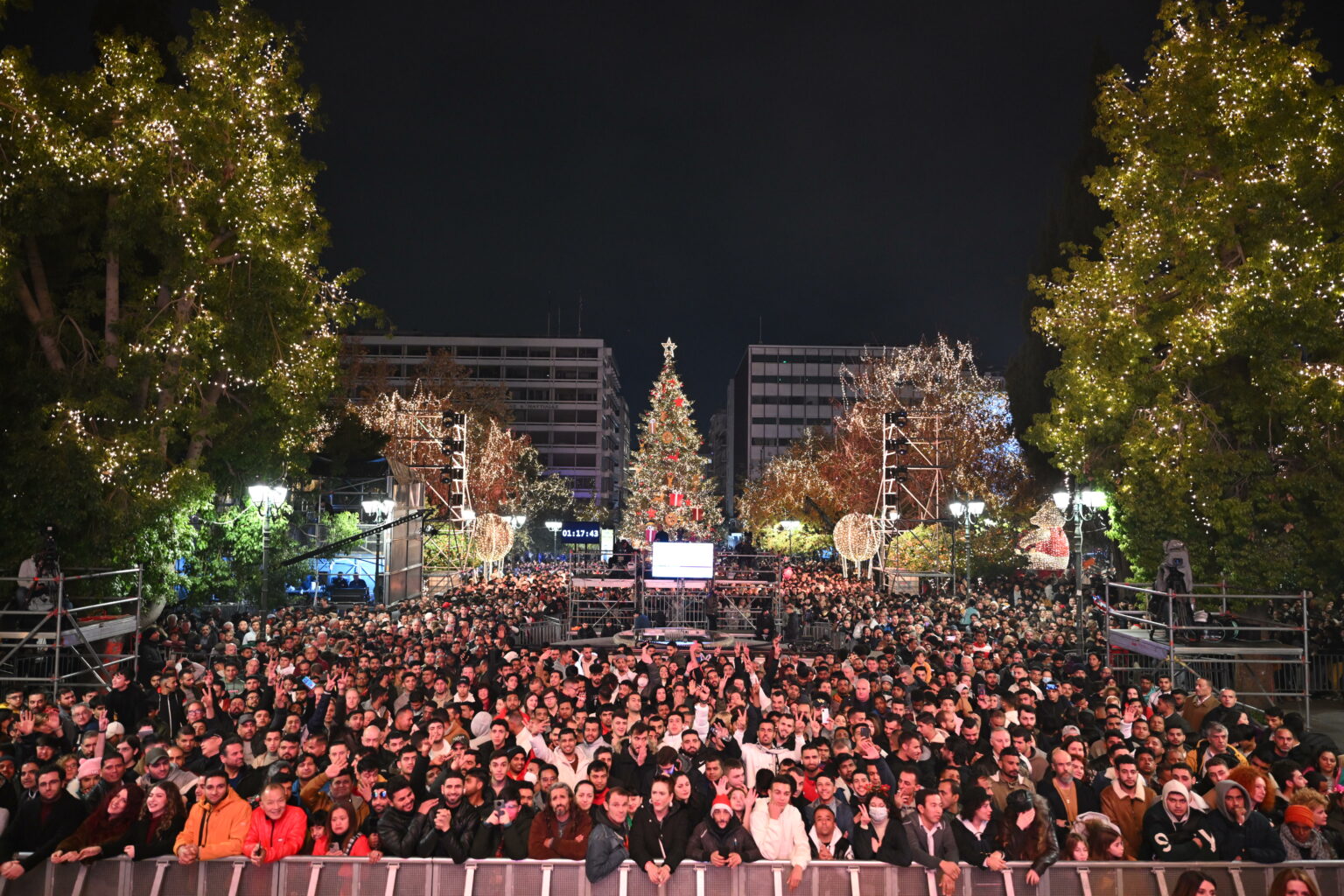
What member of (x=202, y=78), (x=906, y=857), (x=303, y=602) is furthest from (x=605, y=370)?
(x=906, y=857)

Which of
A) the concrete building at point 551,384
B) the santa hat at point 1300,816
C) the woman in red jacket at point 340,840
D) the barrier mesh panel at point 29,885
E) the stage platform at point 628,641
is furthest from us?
the concrete building at point 551,384

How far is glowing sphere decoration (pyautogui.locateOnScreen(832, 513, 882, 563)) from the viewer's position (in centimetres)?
2917

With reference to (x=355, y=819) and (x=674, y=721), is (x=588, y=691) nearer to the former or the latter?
(x=674, y=721)

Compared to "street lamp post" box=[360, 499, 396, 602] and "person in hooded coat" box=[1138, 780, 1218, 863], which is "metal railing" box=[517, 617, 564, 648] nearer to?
"street lamp post" box=[360, 499, 396, 602]

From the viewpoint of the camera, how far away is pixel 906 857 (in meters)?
6.18

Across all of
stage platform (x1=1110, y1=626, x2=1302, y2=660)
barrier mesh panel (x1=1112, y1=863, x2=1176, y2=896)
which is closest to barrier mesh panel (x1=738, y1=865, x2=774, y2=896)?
barrier mesh panel (x1=1112, y1=863, x2=1176, y2=896)

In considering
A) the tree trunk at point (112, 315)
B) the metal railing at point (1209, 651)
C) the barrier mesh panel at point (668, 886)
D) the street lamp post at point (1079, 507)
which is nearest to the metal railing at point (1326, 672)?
the metal railing at point (1209, 651)

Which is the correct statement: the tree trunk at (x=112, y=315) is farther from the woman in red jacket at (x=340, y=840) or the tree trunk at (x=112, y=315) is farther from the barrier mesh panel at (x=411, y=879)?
the barrier mesh panel at (x=411, y=879)

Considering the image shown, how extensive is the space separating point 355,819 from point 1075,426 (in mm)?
16968

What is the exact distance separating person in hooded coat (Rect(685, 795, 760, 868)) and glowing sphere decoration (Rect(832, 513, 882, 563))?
75.8 feet

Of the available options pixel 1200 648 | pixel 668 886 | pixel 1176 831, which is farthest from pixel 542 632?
pixel 1176 831

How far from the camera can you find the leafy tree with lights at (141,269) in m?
17.0

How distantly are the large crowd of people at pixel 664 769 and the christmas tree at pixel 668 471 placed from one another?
2799cm

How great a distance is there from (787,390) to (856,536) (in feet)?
280
